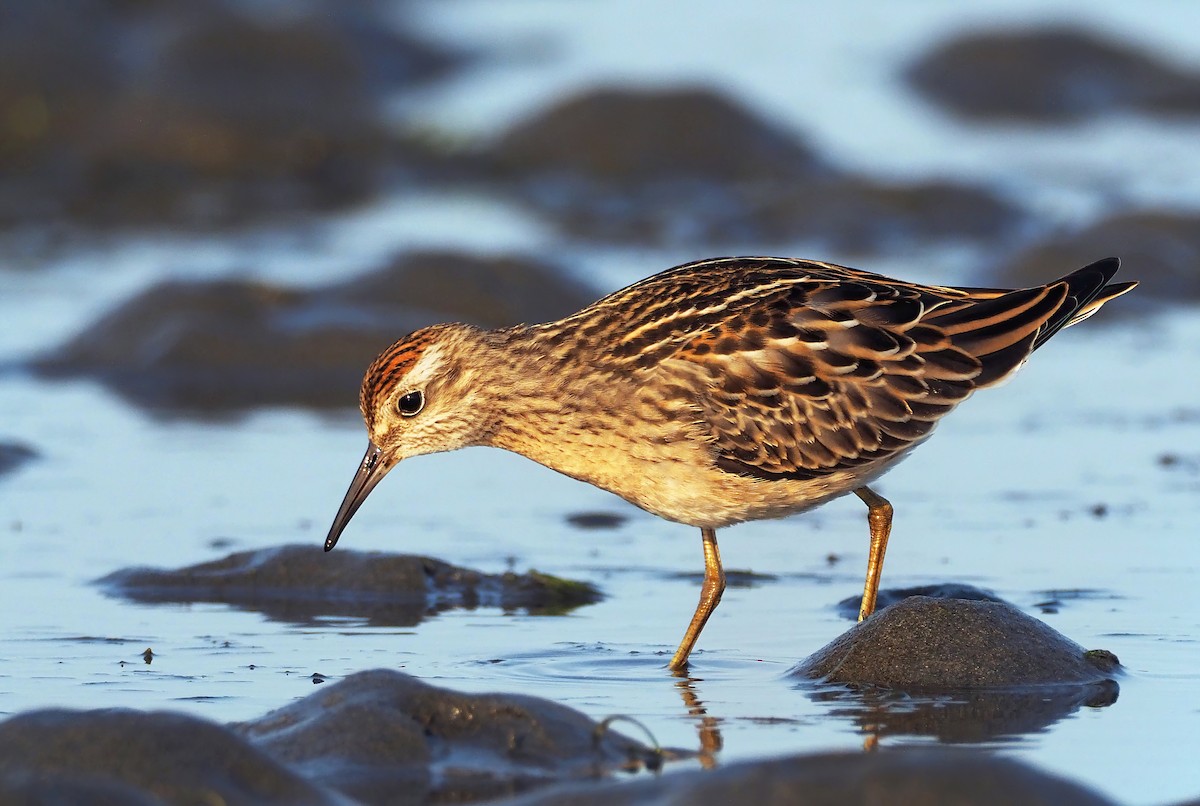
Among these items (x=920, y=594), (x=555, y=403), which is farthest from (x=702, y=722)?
(x=920, y=594)

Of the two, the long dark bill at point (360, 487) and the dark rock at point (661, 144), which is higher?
the dark rock at point (661, 144)

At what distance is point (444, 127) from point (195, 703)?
50.2 ft

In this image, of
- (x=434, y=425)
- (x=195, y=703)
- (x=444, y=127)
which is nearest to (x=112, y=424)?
(x=434, y=425)

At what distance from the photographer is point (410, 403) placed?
8.97 metres

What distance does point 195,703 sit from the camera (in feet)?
25.0

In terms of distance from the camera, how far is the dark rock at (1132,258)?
53.0ft

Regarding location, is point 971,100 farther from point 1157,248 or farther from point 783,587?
point 783,587

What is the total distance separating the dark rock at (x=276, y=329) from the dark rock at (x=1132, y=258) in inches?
151

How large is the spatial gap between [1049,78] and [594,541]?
15577 mm

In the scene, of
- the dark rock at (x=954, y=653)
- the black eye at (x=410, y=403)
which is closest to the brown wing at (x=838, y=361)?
the dark rock at (x=954, y=653)

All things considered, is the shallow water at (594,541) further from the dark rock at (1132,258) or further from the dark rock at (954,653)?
the dark rock at (1132,258)

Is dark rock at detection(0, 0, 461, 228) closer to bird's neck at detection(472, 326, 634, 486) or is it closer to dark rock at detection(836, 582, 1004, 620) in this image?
bird's neck at detection(472, 326, 634, 486)

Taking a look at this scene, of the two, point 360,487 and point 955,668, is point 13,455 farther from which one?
point 955,668

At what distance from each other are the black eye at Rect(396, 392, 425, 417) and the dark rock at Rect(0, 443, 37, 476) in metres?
3.62
